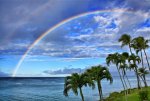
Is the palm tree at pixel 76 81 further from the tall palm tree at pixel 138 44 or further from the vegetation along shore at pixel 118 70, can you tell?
the tall palm tree at pixel 138 44

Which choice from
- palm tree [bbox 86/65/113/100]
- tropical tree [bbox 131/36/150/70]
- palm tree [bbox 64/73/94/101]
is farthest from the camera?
tropical tree [bbox 131/36/150/70]

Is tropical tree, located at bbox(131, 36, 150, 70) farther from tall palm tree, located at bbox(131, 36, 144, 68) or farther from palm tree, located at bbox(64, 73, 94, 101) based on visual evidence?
palm tree, located at bbox(64, 73, 94, 101)

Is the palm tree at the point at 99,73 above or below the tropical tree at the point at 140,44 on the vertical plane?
below

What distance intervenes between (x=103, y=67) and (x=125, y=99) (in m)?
13.6

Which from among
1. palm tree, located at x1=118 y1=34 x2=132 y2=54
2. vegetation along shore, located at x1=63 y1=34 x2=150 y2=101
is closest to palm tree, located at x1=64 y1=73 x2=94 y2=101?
vegetation along shore, located at x1=63 y1=34 x2=150 y2=101

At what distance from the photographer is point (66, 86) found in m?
66.6

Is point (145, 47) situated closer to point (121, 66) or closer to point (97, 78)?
point (121, 66)

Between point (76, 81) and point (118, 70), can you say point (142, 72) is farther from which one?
point (76, 81)

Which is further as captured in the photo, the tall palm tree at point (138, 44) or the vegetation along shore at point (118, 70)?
the tall palm tree at point (138, 44)

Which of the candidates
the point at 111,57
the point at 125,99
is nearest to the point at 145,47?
the point at 111,57

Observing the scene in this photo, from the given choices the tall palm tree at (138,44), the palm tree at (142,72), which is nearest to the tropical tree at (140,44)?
the tall palm tree at (138,44)


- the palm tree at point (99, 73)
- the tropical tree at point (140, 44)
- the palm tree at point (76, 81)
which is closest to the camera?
the palm tree at point (76, 81)

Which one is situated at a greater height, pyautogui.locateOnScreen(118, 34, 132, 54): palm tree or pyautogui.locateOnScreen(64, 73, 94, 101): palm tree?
pyautogui.locateOnScreen(118, 34, 132, 54): palm tree

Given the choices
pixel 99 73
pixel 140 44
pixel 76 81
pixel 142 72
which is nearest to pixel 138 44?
pixel 140 44
